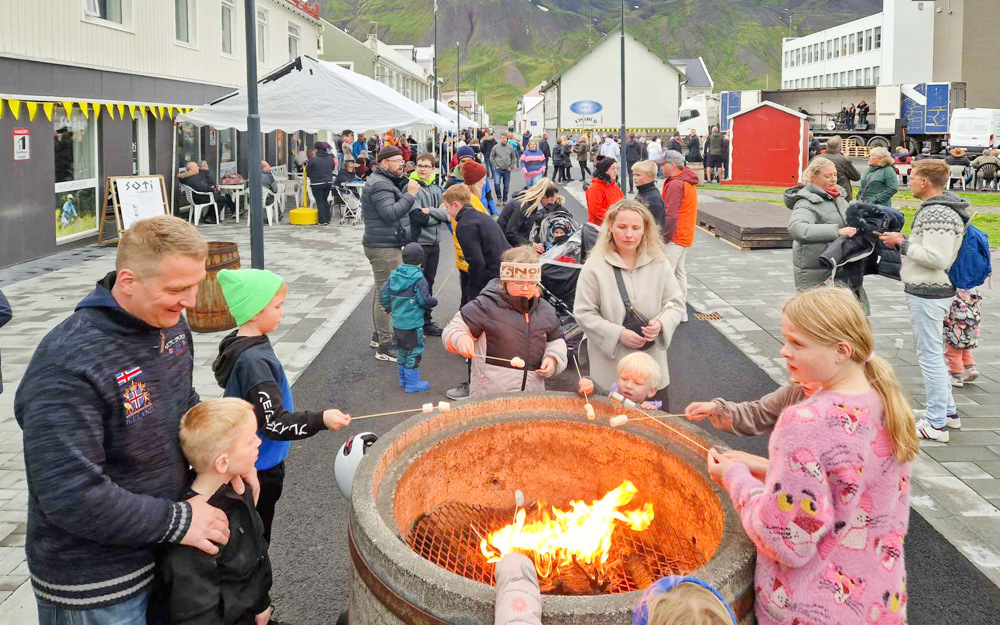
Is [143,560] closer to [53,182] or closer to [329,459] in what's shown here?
[329,459]

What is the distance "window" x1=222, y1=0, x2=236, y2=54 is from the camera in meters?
24.5

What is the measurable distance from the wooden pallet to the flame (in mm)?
12743

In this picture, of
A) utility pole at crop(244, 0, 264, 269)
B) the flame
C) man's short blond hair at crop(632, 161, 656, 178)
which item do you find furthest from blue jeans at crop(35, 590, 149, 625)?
man's short blond hair at crop(632, 161, 656, 178)

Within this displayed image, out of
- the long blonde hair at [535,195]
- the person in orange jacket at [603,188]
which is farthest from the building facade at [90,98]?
the person in orange jacket at [603,188]

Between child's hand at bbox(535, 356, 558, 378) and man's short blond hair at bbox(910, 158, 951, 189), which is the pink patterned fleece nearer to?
child's hand at bbox(535, 356, 558, 378)

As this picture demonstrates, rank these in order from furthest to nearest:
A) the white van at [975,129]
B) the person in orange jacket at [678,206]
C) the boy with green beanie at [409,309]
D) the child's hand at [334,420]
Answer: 1. the white van at [975,129]
2. the person in orange jacket at [678,206]
3. the boy with green beanie at [409,309]
4. the child's hand at [334,420]

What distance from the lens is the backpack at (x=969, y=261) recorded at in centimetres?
682

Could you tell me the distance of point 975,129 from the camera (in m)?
34.5

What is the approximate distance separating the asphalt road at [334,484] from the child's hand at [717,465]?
1.83 meters

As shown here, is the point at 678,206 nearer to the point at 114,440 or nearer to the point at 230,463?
the point at 230,463

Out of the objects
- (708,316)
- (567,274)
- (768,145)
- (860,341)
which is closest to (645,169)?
(567,274)

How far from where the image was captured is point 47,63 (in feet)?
49.4

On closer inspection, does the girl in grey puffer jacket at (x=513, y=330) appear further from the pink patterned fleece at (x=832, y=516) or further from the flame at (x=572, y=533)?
the pink patterned fleece at (x=832, y=516)

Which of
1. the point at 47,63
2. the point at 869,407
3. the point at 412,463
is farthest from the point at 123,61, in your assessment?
the point at 869,407
